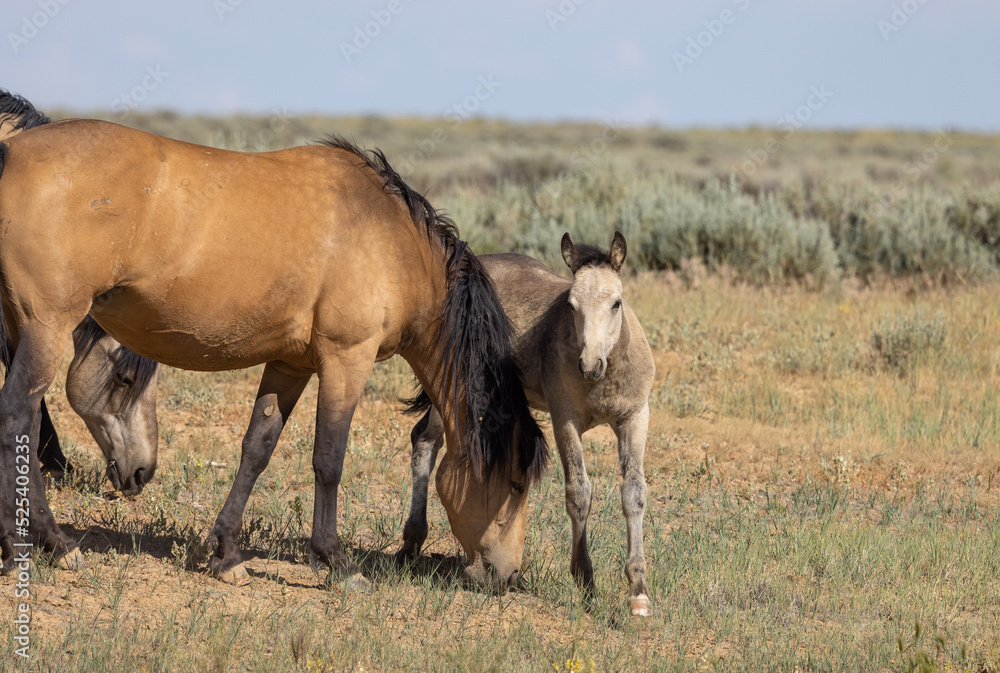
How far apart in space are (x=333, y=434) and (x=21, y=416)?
1491 millimetres

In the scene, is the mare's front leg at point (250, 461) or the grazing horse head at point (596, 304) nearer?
the grazing horse head at point (596, 304)

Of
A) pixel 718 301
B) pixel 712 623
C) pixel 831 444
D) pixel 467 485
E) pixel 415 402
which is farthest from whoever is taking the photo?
pixel 718 301

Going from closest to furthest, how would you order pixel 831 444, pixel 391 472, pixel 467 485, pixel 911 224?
pixel 467 485 → pixel 391 472 → pixel 831 444 → pixel 911 224

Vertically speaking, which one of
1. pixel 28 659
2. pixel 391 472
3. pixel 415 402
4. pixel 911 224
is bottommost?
pixel 391 472

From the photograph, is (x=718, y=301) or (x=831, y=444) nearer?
(x=831, y=444)

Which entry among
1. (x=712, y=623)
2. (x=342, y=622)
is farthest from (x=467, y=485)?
(x=712, y=623)

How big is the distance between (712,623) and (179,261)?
10.7 feet

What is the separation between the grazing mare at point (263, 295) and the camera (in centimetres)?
441

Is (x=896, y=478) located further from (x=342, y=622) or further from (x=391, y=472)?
(x=342, y=622)

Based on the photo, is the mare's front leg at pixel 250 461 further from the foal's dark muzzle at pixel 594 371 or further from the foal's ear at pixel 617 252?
the foal's ear at pixel 617 252

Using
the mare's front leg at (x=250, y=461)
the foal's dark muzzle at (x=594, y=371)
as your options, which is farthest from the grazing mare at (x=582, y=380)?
the mare's front leg at (x=250, y=461)

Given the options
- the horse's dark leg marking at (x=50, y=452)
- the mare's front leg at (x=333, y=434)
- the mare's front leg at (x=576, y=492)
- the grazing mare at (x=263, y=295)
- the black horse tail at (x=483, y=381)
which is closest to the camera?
the grazing mare at (x=263, y=295)

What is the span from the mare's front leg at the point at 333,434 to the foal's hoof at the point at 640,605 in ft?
4.69

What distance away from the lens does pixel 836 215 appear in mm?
15445
